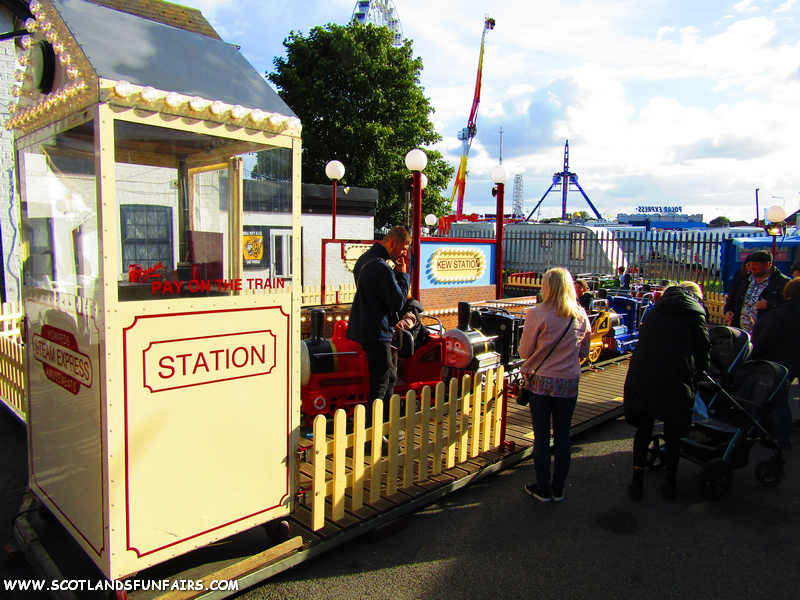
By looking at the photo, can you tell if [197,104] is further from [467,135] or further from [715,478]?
[467,135]

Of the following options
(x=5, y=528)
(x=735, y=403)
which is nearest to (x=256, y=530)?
(x=5, y=528)

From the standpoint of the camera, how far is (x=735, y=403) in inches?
164

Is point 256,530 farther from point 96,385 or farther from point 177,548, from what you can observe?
point 96,385

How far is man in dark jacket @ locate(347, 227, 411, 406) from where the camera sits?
4156mm

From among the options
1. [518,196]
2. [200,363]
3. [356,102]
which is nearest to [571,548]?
[200,363]

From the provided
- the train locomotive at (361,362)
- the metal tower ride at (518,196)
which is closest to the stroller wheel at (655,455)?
Result: the train locomotive at (361,362)

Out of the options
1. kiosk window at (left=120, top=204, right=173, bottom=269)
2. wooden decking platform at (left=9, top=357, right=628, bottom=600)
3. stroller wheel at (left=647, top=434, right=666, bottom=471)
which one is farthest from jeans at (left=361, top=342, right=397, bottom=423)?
stroller wheel at (left=647, top=434, right=666, bottom=471)

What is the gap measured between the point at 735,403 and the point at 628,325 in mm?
4808

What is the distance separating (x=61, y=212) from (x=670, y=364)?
13.3ft

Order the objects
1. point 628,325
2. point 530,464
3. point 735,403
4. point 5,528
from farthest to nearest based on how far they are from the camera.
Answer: point 628,325 < point 530,464 < point 735,403 < point 5,528

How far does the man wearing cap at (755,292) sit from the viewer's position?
236 inches

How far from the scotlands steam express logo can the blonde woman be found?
2814mm

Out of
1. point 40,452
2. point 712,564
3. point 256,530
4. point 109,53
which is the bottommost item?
point 712,564

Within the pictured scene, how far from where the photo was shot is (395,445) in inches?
A: 141
